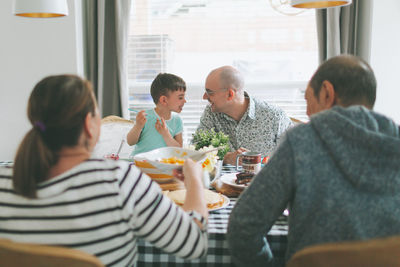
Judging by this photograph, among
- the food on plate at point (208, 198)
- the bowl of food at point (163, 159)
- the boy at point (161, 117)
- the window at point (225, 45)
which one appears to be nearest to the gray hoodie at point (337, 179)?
the food on plate at point (208, 198)

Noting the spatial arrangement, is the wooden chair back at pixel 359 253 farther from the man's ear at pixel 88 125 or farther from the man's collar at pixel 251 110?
the man's collar at pixel 251 110

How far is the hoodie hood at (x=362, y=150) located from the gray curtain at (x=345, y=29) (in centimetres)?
248

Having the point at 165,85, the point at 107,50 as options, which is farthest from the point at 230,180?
the point at 107,50

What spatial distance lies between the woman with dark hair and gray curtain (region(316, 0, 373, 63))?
274 cm

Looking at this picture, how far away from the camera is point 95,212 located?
915 mm

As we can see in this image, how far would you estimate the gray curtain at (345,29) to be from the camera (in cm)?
321

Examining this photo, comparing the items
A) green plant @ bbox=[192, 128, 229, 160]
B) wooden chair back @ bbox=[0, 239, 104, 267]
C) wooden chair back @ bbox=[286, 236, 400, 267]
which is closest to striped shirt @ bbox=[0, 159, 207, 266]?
wooden chair back @ bbox=[0, 239, 104, 267]

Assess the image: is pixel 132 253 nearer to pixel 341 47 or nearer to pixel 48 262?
pixel 48 262

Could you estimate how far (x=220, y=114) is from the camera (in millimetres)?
2598

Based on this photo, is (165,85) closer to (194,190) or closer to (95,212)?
(194,190)

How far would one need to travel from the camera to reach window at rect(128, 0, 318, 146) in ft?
11.4

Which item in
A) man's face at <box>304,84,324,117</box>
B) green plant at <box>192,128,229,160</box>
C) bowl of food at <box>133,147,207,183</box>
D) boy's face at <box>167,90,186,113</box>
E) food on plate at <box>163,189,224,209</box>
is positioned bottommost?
food on plate at <box>163,189,224,209</box>

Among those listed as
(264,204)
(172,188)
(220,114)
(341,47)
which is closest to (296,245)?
(264,204)

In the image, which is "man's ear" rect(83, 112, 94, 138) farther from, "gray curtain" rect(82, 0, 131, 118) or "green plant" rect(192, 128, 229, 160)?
"gray curtain" rect(82, 0, 131, 118)
